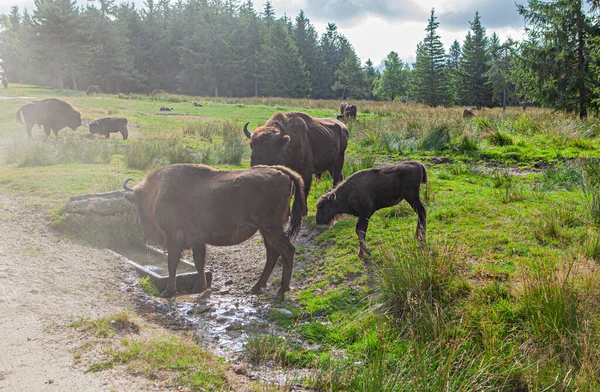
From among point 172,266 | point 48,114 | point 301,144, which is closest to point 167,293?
point 172,266

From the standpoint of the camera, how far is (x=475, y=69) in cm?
6419

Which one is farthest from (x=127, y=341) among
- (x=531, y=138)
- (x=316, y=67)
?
(x=316, y=67)

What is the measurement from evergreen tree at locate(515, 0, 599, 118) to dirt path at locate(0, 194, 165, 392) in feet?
69.7

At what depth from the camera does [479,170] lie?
39.1 feet

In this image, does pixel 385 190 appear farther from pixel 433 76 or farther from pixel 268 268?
pixel 433 76

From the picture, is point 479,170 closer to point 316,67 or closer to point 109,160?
point 109,160

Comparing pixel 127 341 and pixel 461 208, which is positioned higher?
pixel 461 208

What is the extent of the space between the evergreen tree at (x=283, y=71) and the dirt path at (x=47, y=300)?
67.8 metres

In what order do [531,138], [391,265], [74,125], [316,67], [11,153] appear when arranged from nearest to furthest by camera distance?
1. [391,265]
2. [11,153]
3. [531,138]
4. [74,125]
5. [316,67]

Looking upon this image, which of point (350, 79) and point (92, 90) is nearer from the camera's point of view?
point (92, 90)

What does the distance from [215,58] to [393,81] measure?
31557mm

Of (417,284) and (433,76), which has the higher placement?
(433,76)

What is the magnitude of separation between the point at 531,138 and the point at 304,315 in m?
13.1

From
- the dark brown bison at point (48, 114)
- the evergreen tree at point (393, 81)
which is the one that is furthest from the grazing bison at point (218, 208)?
the evergreen tree at point (393, 81)
